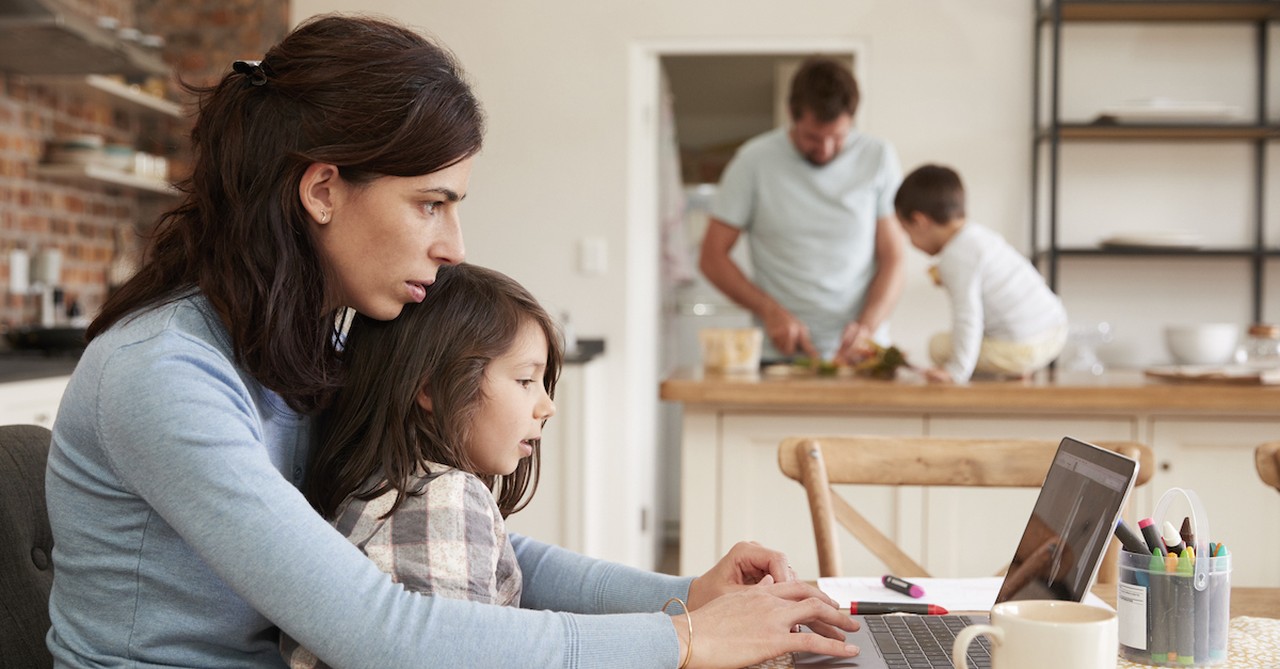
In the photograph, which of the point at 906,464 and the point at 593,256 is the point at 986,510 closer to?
the point at 906,464

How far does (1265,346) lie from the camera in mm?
3273

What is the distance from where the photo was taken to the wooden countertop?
2541 millimetres

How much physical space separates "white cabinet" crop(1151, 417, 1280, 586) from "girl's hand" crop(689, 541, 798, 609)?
1.70 meters

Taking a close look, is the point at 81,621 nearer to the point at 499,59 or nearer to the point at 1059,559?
the point at 1059,559

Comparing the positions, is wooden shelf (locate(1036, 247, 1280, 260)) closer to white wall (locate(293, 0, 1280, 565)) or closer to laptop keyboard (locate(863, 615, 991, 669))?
white wall (locate(293, 0, 1280, 565))

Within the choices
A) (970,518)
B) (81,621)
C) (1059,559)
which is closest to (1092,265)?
(970,518)

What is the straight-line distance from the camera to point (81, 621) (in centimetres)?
101

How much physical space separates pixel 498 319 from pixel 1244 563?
6.93ft

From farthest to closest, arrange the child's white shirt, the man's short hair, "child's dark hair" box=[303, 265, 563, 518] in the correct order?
the man's short hair < the child's white shirt < "child's dark hair" box=[303, 265, 563, 518]

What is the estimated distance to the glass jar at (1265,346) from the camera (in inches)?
123

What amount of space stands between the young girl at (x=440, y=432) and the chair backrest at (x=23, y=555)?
0.91 ft

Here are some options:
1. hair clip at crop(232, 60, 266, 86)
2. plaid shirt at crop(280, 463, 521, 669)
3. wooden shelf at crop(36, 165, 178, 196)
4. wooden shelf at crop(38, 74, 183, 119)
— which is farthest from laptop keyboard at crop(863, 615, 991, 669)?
wooden shelf at crop(38, 74, 183, 119)

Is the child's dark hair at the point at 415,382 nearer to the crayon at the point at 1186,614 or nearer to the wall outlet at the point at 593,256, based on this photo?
the crayon at the point at 1186,614

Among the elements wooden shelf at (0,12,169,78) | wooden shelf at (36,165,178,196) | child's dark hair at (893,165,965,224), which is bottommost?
child's dark hair at (893,165,965,224)
